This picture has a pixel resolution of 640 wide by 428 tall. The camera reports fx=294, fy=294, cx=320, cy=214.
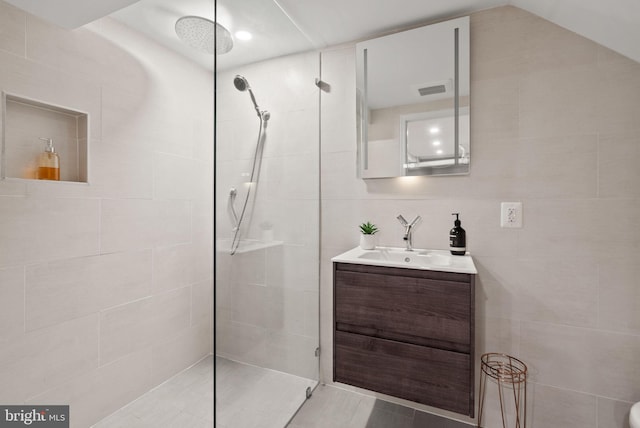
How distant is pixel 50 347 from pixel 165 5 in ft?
6.08

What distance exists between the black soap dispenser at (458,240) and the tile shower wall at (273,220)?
2.72ft

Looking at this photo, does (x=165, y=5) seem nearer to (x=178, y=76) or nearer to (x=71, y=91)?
(x=178, y=76)

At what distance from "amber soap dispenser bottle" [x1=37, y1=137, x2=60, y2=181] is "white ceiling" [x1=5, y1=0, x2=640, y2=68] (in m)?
0.61

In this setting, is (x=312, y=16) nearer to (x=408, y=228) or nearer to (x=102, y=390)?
(x=408, y=228)

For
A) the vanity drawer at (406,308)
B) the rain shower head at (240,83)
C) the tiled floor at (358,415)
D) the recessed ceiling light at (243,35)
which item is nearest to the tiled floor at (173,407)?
the tiled floor at (358,415)

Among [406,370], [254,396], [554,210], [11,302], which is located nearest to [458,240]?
[554,210]

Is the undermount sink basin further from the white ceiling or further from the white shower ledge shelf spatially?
the white ceiling

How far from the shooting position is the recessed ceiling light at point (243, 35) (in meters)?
1.17

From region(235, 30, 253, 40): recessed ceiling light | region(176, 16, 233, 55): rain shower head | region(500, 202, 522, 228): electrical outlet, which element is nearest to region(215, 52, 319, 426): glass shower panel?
region(235, 30, 253, 40): recessed ceiling light

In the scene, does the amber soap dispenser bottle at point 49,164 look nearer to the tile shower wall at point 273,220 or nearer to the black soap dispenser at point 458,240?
the tile shower wall at point 273,220

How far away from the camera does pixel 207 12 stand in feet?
5.37

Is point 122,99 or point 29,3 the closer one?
point 29,3

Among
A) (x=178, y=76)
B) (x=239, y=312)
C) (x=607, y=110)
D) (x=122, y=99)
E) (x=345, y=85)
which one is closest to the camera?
(x=239, y=312)

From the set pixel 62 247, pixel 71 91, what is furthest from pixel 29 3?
pixel 62 247
